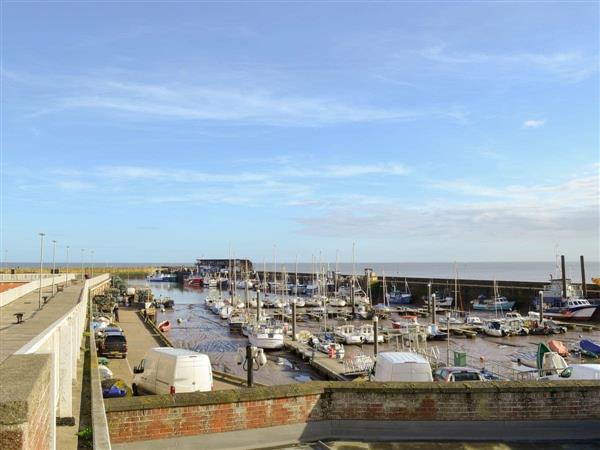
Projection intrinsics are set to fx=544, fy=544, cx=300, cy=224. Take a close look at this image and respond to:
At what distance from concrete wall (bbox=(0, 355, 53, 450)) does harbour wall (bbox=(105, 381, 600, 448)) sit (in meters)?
5.65

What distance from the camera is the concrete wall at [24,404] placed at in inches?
127

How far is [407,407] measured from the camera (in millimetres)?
10336

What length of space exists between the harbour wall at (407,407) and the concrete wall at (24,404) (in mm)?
5652

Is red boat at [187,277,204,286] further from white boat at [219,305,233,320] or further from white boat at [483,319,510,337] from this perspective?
white boat at [483,319,510,337]

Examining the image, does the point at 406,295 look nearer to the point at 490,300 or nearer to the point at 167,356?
the point at 490,300

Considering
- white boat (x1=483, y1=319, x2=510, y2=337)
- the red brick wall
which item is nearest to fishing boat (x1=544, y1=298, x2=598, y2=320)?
white boat (x1=483, y1=319, x2=510, y2=337)

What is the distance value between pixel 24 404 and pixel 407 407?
8.31 metres

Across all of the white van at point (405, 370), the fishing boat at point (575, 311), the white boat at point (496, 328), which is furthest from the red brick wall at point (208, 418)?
the fishing boat at point (575, 311)

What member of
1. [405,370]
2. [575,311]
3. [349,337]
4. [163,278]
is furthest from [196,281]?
[405,370]

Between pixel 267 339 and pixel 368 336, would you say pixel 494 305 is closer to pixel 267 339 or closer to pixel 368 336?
pixel 368 336

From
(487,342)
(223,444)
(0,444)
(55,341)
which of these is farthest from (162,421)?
(487,342)

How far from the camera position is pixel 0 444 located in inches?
126

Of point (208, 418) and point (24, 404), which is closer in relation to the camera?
point (24, 404)

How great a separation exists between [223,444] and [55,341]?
3367mm
